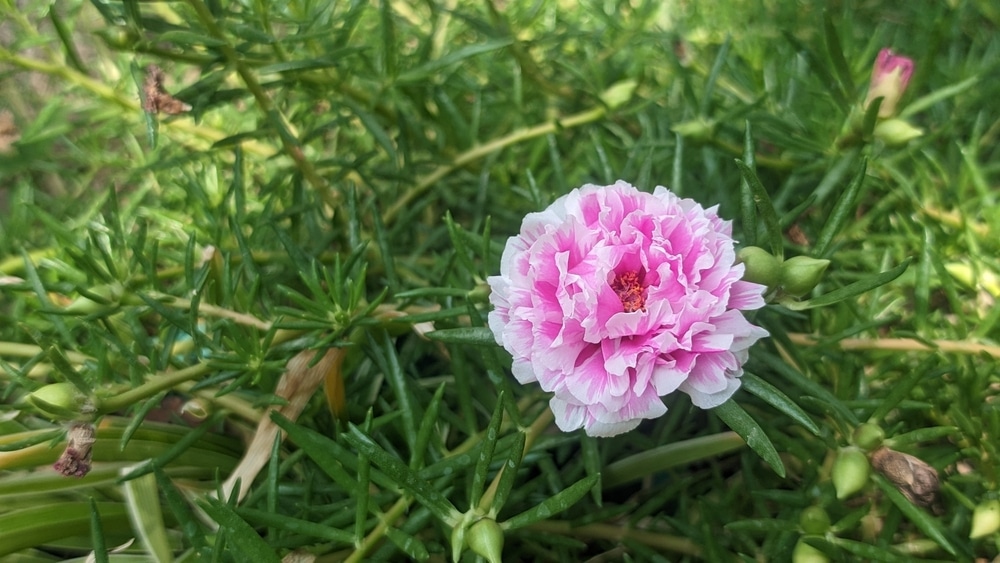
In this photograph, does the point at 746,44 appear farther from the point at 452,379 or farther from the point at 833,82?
the point at 452,379

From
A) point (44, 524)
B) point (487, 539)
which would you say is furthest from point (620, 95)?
point (44, 524)

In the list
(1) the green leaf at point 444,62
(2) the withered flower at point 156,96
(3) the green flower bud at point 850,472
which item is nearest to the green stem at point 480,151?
(1) the green leaf at point 444,62

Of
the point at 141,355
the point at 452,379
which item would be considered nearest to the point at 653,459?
the point at 452,379

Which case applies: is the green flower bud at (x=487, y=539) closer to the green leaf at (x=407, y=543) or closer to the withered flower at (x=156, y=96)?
the green leaf at (x=407, y=543)

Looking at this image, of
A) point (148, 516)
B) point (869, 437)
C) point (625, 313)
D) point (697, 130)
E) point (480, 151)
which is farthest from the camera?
point (480, 151)

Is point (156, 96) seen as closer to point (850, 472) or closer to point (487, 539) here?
point (487, 539)

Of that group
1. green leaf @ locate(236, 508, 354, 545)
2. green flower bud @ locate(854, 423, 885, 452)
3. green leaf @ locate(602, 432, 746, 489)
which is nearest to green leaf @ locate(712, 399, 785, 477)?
green flower bud @ locate(854, 423, 885, 452)

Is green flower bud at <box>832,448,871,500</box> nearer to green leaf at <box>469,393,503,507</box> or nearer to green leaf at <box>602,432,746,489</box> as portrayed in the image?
green leaf at <box>602,432,746,489</box>
